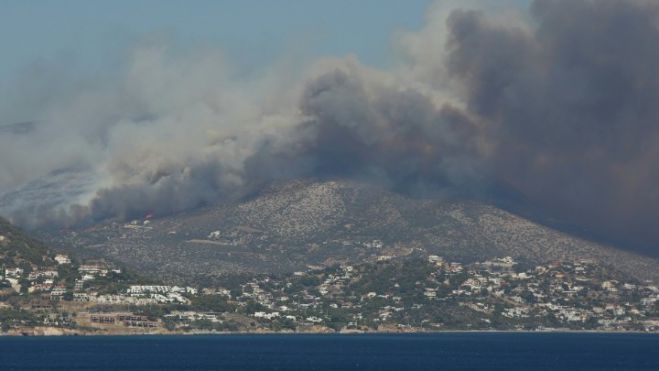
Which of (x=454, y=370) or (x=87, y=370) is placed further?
(x=454, y=370)

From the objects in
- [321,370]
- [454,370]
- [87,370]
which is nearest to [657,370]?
[454,370]

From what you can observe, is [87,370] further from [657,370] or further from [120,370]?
[657,370]

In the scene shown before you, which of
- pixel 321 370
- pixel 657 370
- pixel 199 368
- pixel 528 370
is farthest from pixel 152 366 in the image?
pixel 657 370

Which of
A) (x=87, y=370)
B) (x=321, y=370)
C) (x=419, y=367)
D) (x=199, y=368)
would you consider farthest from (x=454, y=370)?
(x=87, y=370)

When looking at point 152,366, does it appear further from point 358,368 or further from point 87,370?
point 358,368

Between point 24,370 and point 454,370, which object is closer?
point 24,370

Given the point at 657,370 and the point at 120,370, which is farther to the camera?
the point at 657,370

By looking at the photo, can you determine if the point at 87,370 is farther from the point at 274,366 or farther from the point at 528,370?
the point at 528,370
